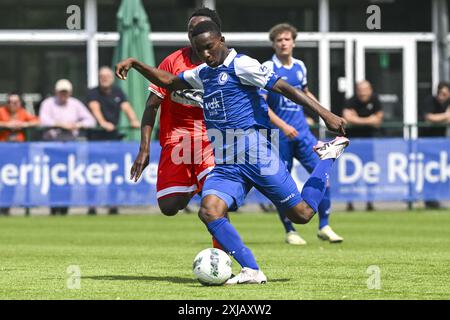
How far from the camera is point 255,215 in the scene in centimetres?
2159

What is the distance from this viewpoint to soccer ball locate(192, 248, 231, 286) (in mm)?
10078

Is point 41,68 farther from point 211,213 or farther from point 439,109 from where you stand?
point 211,213

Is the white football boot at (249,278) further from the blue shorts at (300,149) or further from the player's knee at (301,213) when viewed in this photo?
the blue shorts at (300,149)

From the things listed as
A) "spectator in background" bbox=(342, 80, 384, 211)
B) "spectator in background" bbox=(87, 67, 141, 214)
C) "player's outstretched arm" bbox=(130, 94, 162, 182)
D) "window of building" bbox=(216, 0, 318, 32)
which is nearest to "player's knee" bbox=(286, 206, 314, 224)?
"player's outstretched arm" bbox=(130, 94, 162, 182)

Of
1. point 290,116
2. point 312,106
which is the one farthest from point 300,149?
point 312,106

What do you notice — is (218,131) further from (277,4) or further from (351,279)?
(277,4)

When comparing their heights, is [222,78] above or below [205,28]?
below

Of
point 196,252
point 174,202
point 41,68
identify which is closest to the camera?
point 174,202

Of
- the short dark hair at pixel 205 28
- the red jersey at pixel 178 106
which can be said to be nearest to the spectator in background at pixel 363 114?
the red jersey at pixel 178 106

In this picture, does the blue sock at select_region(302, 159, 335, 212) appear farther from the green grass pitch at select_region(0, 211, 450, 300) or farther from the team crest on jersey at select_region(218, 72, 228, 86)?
the team crest on jersey at select_region(218, 72, 228, 86)

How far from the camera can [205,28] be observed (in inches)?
402

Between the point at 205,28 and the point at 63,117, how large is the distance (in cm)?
1255

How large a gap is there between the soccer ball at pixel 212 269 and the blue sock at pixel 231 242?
98mm

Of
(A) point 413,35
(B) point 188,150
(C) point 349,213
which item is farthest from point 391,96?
(B) point 188,150
